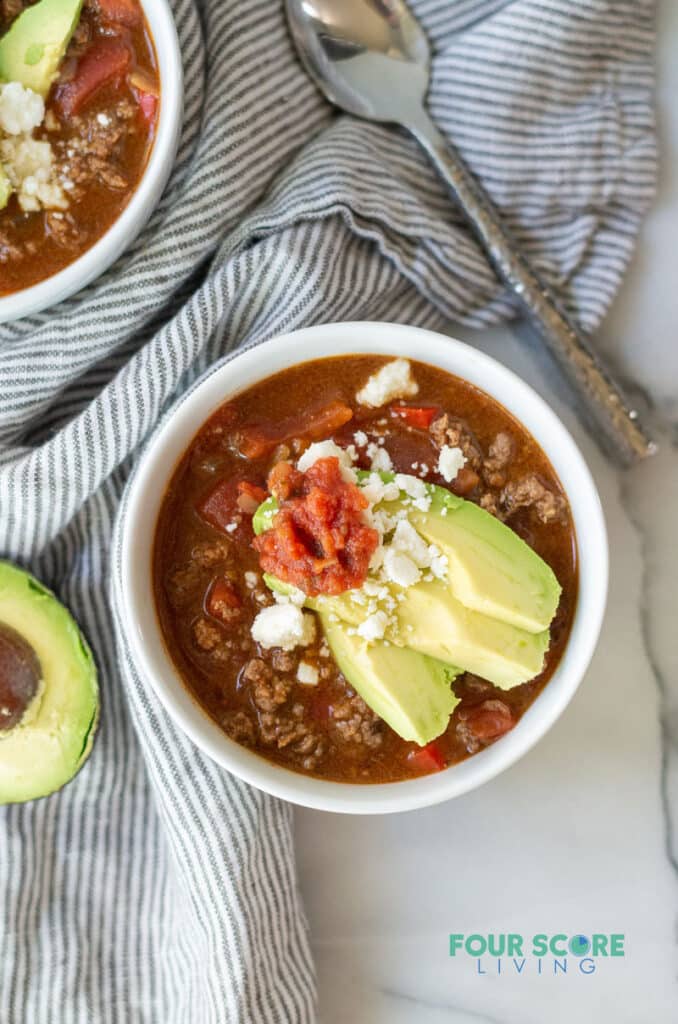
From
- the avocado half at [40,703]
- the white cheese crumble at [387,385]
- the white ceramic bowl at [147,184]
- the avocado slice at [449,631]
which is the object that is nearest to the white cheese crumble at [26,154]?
the white ceramic bowl at [147,184]

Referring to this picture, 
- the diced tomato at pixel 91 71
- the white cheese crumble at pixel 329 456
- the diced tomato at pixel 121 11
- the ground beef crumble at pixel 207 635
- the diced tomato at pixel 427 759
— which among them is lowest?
the diced tomato at pixel 427 759

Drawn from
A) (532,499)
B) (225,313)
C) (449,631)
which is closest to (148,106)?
(225,313)

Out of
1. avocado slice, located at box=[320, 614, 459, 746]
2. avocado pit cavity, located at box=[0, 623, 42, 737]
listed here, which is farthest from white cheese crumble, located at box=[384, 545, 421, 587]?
avocado pit cavity, located at box=[0, 623, 42, 737]

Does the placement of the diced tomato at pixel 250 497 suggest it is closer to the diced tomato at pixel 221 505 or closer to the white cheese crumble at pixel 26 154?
the diced tomato at pixel 221 505

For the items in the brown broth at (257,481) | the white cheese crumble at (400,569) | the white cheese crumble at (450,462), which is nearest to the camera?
the white cheese crumble at (400,569)

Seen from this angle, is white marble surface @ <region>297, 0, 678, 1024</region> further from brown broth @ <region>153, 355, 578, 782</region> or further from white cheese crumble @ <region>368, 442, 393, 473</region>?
white cheese crumble @ <region>368, 442, 393, 473</region>

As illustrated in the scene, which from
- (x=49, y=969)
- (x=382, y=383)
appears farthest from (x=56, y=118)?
(x=49, y=969)

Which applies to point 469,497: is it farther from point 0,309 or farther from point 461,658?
point 0,309
